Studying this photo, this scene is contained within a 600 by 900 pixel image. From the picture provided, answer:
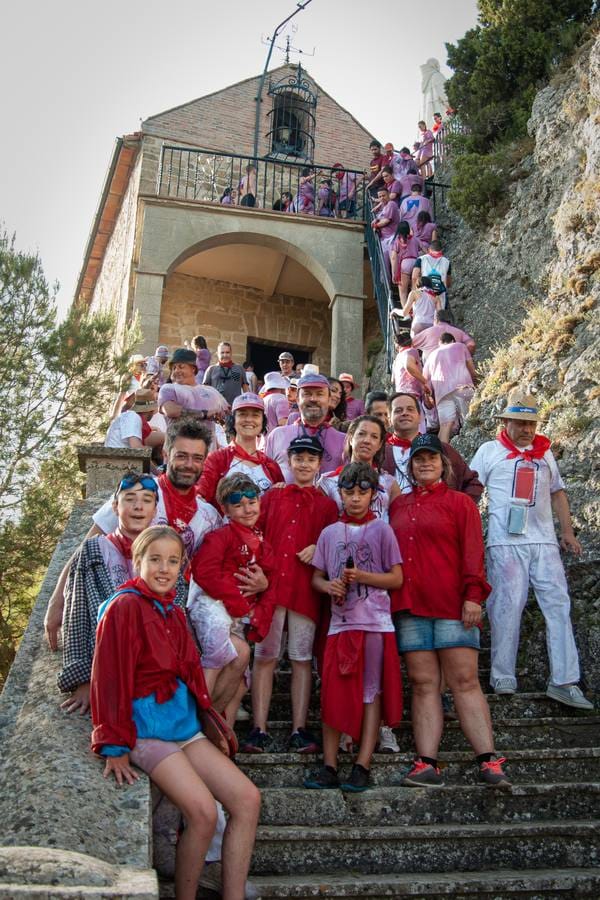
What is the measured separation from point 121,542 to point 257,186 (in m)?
14.6

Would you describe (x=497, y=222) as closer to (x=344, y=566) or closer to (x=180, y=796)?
(x=344, y=566)

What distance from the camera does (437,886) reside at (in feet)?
11.2

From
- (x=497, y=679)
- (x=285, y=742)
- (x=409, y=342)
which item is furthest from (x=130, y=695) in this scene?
(x=409, y=342)

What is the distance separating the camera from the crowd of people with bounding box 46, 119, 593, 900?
3.20 m

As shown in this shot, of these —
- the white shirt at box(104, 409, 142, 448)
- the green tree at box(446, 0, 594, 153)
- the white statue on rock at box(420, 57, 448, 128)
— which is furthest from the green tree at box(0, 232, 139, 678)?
the white statue on rock at box(420, 57, 448, 128)

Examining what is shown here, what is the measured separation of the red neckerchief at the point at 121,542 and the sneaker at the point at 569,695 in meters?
2.62

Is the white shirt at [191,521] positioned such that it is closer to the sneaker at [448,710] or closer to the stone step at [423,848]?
the stone step at [423,848]

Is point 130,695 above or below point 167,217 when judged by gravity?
below

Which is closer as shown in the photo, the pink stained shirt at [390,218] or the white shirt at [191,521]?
the white shirt at [191,521]

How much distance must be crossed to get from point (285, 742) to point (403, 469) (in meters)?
2.15

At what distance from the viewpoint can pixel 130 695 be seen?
3152mm

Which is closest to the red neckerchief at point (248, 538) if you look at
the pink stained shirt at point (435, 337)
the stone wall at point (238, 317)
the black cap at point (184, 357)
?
A: the black cap at point (184, 357)

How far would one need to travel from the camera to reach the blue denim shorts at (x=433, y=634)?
172 inches

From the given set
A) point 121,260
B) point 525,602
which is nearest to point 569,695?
point 525,602
